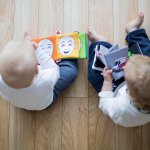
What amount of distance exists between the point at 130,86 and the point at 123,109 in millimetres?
127

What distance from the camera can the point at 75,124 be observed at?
1.20 meters

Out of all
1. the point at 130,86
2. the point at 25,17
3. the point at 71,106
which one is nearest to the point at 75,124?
the point at 71,106

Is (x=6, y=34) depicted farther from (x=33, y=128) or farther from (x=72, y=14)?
(x=33, y=128)

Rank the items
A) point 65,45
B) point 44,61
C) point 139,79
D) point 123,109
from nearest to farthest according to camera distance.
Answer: point 139,79 < point 123,109 < point 44,61 < point 65,45

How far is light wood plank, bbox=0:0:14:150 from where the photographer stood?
1.22 metres

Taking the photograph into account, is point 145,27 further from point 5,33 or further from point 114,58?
point 5,33

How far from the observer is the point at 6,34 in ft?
4.19

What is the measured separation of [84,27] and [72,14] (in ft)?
0.26

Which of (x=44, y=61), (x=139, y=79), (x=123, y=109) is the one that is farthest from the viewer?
(x=44, y=61)

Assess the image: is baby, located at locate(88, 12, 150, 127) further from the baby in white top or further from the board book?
the baby in white top

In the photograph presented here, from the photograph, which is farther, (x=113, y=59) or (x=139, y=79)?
(x=113, y=59)

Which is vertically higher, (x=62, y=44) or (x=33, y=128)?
(x=62, y=44)

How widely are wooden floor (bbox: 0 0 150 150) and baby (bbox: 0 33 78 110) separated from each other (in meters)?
0.08

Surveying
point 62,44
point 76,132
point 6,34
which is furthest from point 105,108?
point 6,34
